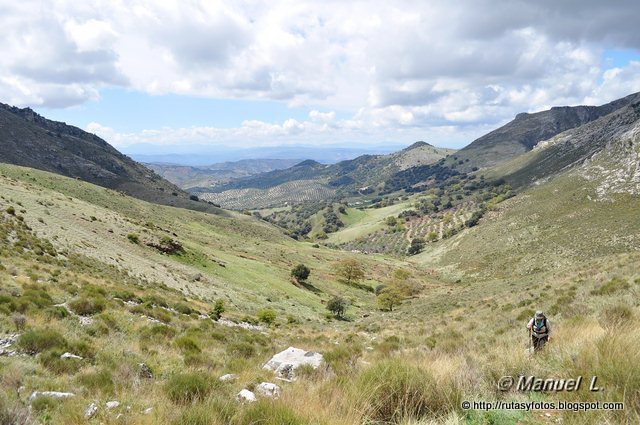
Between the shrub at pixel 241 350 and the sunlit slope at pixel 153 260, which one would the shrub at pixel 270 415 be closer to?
the shrub at pixel 241 350

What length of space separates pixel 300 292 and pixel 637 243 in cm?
5580

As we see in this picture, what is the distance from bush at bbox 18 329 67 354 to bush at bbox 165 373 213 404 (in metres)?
5.40

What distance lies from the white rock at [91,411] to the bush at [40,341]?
509 centimetres

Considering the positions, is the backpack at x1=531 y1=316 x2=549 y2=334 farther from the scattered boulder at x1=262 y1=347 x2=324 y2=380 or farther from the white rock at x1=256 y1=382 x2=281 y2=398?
the white rock at x1=256 y1=382 x2=281 y2=398

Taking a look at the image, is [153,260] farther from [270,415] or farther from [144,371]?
[270,415]

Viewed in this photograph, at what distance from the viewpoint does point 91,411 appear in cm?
587

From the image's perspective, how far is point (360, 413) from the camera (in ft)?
16.4

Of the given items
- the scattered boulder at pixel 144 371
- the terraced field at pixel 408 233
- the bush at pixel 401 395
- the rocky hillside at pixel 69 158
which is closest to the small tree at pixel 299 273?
the scattered boulder at pixel 144 371

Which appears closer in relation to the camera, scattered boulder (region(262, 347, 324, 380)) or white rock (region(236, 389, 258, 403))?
white rock (region(236, 389, 258, 403))

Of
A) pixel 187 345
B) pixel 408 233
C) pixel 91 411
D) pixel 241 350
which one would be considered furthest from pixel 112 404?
pixel 408 233

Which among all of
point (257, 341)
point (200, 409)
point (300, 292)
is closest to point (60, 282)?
point (257, 341)

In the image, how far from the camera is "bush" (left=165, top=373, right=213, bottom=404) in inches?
251

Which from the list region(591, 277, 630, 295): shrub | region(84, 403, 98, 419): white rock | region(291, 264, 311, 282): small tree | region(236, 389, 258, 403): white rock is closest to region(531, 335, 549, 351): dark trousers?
region(236, 389, 258, 403): white rock

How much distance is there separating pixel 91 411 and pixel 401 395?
497cm
